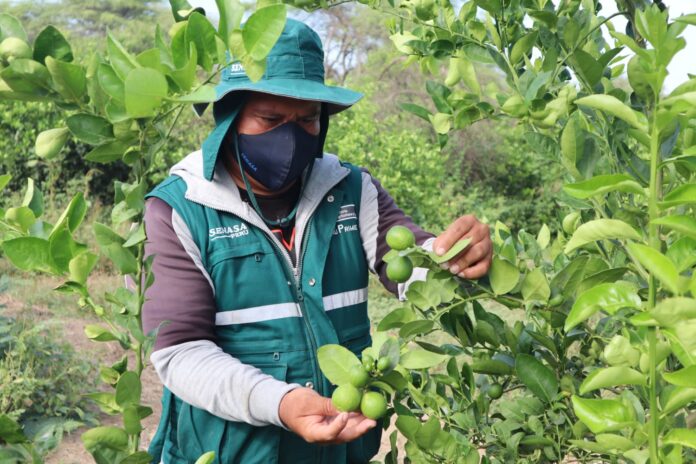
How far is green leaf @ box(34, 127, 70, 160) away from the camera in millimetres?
944

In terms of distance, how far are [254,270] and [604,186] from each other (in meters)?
1.05

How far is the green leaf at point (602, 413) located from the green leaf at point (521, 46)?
2.35 ft

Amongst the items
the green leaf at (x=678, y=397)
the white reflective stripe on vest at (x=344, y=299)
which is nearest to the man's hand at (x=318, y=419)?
the white reflective stripe on vest at (x=344, y=299)

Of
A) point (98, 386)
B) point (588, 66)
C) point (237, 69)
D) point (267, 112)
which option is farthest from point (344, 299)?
point (98, 386)

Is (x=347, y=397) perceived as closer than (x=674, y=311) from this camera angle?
No

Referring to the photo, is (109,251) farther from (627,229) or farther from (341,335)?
(341,335)

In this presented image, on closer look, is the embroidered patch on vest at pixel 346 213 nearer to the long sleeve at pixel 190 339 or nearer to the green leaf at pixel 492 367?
the long sleeve at pixel 190 339

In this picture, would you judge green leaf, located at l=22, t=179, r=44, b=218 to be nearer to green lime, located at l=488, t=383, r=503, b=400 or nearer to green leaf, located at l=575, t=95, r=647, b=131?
green leaf, located at l=575, t=95, r=647, b=131

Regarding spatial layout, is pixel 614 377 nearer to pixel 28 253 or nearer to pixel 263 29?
pixel 263 29

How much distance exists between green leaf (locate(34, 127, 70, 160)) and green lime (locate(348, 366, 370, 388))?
47 centimetres

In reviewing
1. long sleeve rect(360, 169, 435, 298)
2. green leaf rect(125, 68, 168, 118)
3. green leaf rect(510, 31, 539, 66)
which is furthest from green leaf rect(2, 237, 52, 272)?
long sleeve rect(360, 169, 435, 298)

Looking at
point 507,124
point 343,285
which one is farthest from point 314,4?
point 507,124

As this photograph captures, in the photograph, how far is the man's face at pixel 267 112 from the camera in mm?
1824

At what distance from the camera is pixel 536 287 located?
4.04 feet
